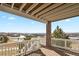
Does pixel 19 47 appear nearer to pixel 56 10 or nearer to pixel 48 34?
pixel 48 34

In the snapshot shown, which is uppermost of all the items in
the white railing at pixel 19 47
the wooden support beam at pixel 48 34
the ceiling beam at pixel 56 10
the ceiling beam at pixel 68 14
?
the ceiling beam at pixel 56 10

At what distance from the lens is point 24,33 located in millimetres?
2482

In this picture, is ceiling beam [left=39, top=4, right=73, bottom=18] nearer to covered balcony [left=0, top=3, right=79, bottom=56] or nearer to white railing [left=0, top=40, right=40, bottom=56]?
covered balcony [left=0, top=3, right=79, bottom=56]

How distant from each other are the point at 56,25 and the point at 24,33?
0.61m

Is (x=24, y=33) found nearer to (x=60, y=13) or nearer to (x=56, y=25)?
(x=56, y=25)

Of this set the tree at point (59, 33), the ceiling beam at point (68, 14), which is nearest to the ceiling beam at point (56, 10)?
the ceiling beam at point (68, 14)

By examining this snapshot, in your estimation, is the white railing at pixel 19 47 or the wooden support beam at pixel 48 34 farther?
the wooden support beam at pixel 48 34

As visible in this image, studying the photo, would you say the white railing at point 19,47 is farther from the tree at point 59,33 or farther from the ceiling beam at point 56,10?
the ceiling beam at point 56,10

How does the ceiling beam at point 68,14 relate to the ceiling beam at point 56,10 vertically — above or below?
below

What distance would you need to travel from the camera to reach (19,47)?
8.79 feet

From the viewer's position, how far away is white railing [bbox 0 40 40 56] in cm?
257

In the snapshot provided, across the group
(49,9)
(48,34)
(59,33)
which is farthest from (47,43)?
(49,9)

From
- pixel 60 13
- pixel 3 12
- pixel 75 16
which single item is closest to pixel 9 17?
pixel 3 12

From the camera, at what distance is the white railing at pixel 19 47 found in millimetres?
2568
